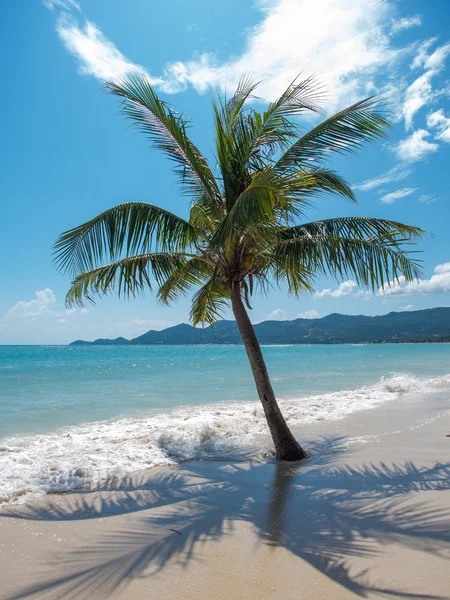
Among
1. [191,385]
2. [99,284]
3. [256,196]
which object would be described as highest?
[256,196]

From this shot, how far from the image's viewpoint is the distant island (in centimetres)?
11806

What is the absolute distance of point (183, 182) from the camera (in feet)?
23.6

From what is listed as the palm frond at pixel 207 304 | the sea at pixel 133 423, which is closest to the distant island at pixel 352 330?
the sea at pixel 133 423

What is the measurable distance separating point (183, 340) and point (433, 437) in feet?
433

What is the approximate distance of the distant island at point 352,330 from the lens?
4648 inches

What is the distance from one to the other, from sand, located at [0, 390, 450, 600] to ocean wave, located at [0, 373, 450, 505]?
0.49m

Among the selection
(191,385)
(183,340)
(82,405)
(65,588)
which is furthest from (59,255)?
(183,340)

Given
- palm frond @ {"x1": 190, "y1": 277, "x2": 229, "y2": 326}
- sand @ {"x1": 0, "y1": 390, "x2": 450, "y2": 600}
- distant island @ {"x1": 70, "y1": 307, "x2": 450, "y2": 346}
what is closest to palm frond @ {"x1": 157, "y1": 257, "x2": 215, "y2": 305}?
palm frond @ {"x1": 190, "y1": 277, "x2": 229, "y2": 326}

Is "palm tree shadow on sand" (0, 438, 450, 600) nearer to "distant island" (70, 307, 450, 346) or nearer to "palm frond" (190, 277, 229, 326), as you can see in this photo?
"palm frond" (190, 277, 229, 326)

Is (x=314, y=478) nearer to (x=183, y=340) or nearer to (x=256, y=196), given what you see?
(x=256, y=196)

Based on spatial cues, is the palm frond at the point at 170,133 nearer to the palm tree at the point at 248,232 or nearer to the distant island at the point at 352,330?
the palm tree at the point at 248,232

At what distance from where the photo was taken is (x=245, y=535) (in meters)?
3.80

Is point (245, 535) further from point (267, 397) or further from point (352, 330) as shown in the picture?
point (352, 330)

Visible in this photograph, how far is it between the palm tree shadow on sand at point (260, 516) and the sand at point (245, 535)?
0.04ft
